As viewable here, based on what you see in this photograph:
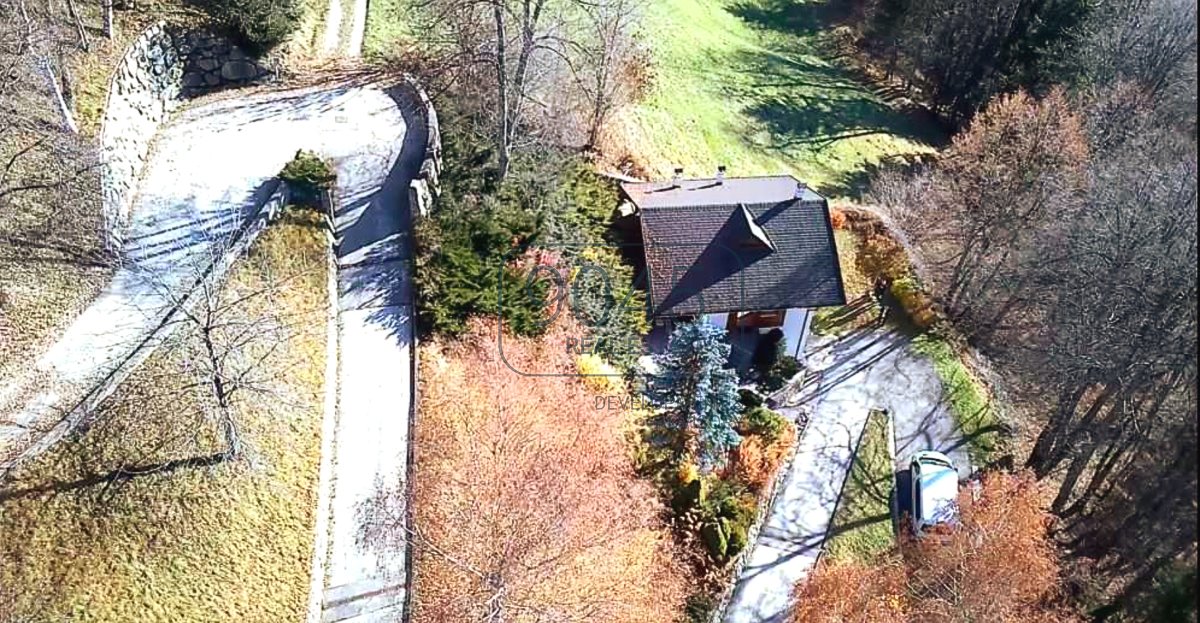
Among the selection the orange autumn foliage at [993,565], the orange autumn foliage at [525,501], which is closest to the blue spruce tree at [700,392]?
the orange autumn foliage at [525,501]

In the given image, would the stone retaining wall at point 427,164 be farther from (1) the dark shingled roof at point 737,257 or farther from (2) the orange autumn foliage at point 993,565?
(2) the orange autumn foliage at point 993,565

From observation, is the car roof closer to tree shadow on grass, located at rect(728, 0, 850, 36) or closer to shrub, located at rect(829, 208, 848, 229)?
shrub, located at rect(829, 208, 848, 229)

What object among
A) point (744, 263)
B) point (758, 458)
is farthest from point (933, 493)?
point (744, 263)

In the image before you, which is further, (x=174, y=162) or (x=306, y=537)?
(x=174, y=162)

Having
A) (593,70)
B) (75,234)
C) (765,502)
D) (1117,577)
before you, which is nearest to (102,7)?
(75,234)

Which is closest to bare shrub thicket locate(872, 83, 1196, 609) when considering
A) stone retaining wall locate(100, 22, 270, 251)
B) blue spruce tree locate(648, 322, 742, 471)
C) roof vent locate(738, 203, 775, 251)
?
roof vent locate(738, 203, 775, 251)

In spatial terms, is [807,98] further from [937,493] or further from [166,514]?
[166,514]

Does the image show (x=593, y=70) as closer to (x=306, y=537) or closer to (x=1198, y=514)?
(x=306, y=537)
